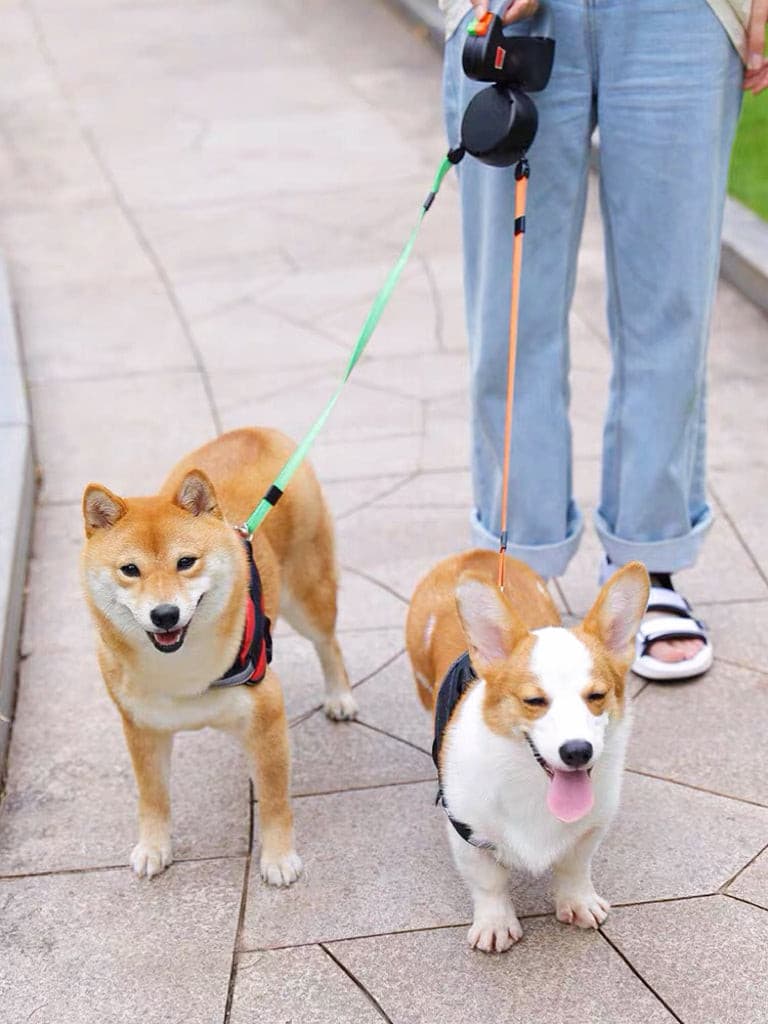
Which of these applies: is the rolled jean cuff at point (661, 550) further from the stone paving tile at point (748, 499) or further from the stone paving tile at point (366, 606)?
the stone paving tile at point (366, 606)

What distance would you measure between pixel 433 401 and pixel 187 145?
4448 millimetres

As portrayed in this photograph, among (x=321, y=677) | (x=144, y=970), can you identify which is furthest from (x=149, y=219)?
(x=144, y=970)

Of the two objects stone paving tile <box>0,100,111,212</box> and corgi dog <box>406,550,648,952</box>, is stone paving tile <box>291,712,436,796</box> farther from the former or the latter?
stone paving tile <box>0,100,111,212</box>

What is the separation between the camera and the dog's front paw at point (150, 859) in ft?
10.7

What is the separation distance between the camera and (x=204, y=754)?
146 inches

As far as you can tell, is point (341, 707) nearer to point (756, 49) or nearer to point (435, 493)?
point (435, 493)

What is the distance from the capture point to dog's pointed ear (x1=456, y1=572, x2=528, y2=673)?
2674mm

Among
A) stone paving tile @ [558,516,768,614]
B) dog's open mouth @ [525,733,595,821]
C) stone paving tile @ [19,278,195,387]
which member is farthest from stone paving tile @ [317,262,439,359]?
dog's open mouth @ [525,733,595,821]

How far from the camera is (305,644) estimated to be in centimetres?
422

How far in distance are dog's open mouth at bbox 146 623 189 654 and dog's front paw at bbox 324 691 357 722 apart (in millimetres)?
1028

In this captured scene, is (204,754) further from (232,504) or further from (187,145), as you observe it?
(187,145)

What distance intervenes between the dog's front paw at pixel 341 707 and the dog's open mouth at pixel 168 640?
1028mm

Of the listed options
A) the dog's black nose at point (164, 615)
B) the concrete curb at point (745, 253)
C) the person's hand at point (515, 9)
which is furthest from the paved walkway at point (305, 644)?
the person's hand at point (515, 9)

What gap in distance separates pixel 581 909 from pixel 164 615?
1167 mm
